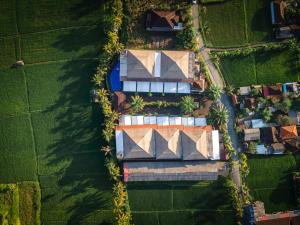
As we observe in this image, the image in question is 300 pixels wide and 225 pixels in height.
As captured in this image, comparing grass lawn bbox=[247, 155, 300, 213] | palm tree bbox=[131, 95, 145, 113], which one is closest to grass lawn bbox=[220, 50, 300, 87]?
grass lawn bbox=[247, 155, 300, 213]

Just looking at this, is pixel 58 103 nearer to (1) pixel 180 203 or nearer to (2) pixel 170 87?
(2) pixel 170 87

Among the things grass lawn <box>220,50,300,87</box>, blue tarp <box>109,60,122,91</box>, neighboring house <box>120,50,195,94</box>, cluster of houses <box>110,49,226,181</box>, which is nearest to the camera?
cluster of houses <box>110,49,226,181</box>

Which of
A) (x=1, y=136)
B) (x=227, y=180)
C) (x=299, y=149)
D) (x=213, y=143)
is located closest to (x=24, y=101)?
(x=1, y=136)

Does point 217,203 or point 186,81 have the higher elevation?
point 186,81

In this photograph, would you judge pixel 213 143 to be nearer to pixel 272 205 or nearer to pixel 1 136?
pixel 272 205

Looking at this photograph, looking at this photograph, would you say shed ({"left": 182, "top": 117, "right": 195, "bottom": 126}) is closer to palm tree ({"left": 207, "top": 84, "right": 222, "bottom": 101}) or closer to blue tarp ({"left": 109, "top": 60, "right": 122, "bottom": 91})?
palm tree ({"left": 207, "top": 84, "right": 222, "bottom": 101})

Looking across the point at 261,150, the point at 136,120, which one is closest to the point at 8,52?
the point at 136,120
